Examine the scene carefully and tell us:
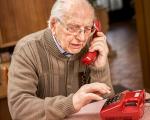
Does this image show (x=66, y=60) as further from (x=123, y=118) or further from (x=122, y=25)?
(x=122, y=25)

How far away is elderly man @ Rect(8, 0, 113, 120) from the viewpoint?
1679 millimetres

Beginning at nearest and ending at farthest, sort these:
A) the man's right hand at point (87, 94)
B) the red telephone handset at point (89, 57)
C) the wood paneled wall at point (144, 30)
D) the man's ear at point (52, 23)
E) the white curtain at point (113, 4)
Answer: the man's right hand at point (87, 94) → the man's ear at point (52, 23) → the red telephone handset at point (89, 57) → the wood paneled wall at point (144, 30) → the white curtain at point (113, 4)

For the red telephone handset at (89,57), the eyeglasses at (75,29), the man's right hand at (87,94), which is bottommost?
the man's right hand at (87,94)

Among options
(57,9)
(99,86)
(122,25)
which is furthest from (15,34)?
(122,25)

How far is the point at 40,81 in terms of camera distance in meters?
1.95

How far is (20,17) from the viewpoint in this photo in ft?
10.6

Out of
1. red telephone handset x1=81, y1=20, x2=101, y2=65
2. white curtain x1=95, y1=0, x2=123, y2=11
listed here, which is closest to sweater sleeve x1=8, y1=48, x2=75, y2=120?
red telephone handset x1=81, y1=20, x2=101, y2=65

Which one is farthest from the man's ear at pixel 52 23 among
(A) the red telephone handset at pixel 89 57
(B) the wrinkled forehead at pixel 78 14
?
(A) the red telephone handset at pixel 89 57

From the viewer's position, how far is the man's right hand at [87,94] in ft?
5.24

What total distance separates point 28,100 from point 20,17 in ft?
5.27

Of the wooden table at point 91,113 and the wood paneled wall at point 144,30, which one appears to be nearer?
the wooden table at point 91,113

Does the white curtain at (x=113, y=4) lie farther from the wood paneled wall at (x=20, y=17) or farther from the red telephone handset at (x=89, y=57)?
the red telephone handset at (x=89, y=57)

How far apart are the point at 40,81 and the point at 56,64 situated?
121 millimetres

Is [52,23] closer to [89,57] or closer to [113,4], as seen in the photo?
[89,57]
